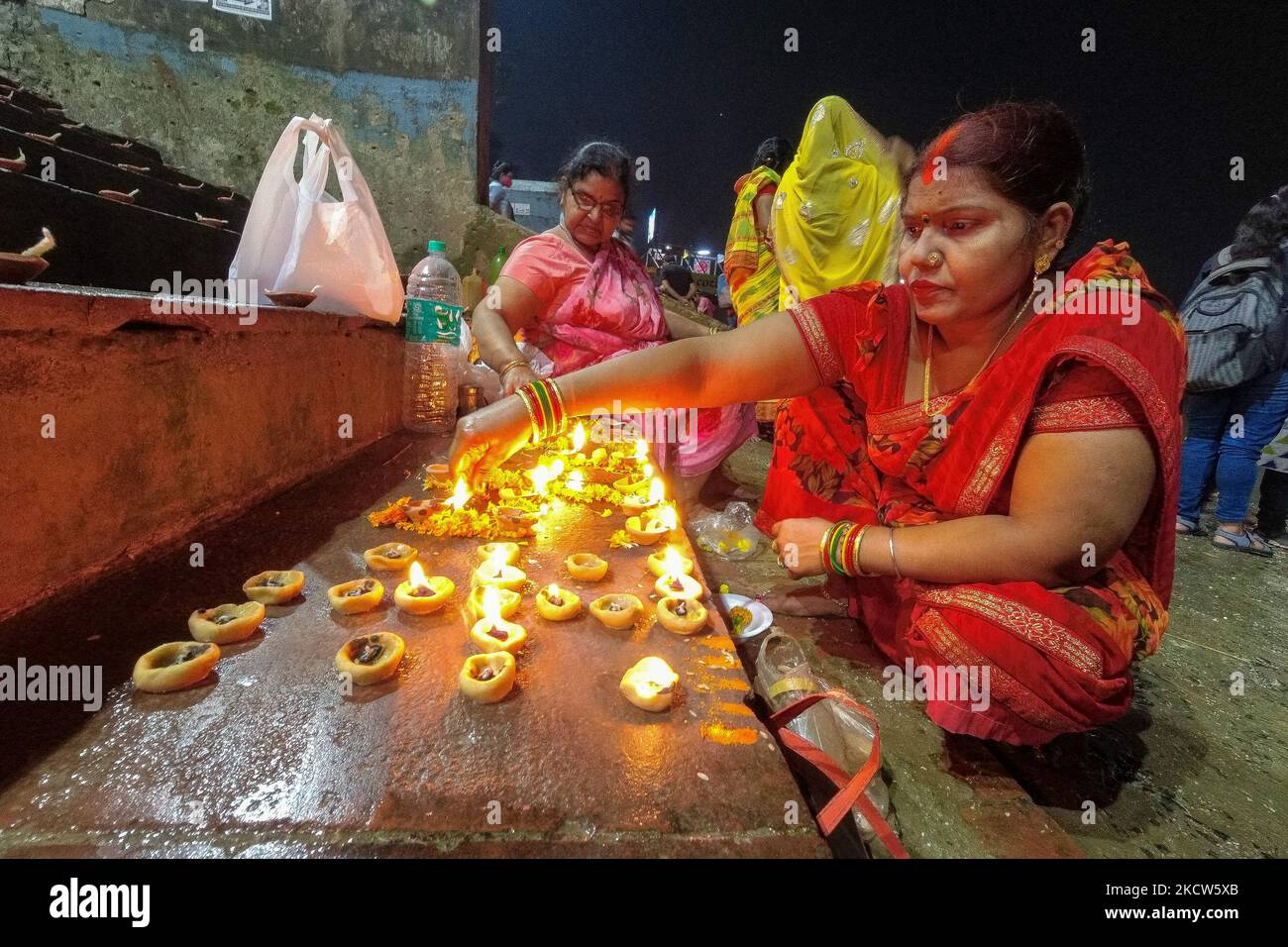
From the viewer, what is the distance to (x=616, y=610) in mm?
2104

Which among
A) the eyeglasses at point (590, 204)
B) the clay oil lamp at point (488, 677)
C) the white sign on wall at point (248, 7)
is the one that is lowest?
the clay oil lamp at point (488, 677)

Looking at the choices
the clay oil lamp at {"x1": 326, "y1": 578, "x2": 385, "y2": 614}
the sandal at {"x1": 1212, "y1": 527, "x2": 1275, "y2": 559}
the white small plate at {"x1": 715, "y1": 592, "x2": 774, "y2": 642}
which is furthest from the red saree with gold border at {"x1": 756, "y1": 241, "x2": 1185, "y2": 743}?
the sandal at {"x1": 1212, "y1": 527, "x2": 1275, "y2": 559}

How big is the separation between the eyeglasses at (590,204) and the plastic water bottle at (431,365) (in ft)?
5.09

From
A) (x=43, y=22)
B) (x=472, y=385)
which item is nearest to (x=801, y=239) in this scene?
(x=472, y=385)

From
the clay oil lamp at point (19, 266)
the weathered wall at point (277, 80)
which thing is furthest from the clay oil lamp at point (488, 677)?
the weathered wall at point (277, 80)

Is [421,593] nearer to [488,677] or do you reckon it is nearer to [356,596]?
[356,596]

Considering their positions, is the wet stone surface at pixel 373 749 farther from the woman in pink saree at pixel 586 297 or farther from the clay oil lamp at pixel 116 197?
the clay oil lamp at pixel 116 197

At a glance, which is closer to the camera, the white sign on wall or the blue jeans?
the blue jeans

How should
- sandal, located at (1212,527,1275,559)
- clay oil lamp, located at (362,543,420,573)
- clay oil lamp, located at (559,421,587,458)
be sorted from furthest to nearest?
sandal, located at (1212,527,1275,559) < clay oil lamp, located at (559,421,587,458) < clay oil lamp, located at (362,543,420,573)

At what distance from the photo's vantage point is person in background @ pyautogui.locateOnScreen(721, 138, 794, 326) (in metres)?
5.93

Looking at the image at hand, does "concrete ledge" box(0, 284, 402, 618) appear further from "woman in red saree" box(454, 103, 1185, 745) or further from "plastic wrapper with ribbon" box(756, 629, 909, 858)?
"plastic wrapper with ribbon" box(756, 629, 909, 858)

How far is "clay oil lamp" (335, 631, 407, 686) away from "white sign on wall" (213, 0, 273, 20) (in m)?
8.92

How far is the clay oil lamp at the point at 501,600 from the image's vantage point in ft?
6.78
